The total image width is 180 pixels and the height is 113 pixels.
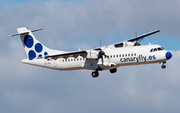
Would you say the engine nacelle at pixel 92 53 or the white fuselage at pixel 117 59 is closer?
the white fuselage at pixel 117 59

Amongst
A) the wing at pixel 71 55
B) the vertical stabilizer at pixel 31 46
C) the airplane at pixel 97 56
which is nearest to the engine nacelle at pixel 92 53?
the airplane at pixel 97 56

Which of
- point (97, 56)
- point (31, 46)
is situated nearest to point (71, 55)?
point (97, 56)

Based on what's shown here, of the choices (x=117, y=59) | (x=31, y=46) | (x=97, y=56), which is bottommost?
(x=117, y=59)

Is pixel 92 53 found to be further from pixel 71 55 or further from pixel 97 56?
pixel 71 55

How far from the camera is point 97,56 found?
1395 inches

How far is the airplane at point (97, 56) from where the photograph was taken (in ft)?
112

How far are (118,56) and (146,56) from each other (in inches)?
126

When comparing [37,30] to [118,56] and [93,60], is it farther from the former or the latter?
[118,56]

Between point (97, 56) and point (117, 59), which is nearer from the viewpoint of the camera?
point (117, 59)

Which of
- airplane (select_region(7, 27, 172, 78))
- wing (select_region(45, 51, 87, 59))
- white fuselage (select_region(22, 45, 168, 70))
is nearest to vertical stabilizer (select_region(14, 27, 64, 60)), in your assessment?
airplane (select_region(7, 27, 172, 78))

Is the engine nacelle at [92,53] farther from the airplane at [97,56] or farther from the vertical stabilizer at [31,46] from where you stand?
the vertical stabilizer at [31,46]

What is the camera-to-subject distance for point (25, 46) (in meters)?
39.4

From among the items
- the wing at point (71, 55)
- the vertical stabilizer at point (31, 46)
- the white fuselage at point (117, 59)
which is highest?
the vertical stabilizer at point (31, 46)

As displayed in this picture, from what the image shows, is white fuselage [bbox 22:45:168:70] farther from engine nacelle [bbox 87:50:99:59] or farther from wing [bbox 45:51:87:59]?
wing [bbox 45:51:87:59]
